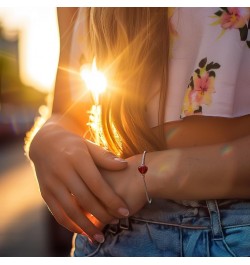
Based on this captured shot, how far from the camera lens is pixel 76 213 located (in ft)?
4.08

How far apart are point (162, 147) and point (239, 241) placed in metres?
0.31

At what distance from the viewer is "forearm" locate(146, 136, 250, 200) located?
1141mm

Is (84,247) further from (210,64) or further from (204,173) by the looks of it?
(210,64)

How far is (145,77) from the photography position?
1302 millimetres

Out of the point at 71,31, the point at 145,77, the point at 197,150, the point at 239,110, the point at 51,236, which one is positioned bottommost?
the point at 51,236

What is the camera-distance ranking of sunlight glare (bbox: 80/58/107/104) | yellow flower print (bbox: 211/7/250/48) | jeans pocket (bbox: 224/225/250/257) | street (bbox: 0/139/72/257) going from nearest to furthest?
jeans pocket (bbox: 224/225/250/257)
yellow flower print (bbox: 211/7/250/48)
sunlight glare (bbox: 80/58/107/104)
street (bbox: 0/139/72/257)

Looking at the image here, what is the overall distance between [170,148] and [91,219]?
0.92 feet

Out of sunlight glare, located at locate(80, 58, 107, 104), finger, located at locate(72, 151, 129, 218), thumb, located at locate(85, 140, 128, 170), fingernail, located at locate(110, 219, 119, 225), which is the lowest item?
fingernail, located at locate(110, 219, 119, 225)

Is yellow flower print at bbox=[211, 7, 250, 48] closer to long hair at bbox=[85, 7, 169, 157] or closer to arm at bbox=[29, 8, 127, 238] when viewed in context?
Answer: long hair at bbox=[85, 7, 169, 157]

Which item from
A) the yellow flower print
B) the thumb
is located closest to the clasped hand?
the thumb

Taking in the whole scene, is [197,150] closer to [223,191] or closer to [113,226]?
[223,191]

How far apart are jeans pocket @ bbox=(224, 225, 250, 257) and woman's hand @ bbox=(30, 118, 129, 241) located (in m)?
0.25

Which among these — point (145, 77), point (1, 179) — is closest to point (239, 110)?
point (145, 77)

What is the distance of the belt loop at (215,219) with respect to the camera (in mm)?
1139
